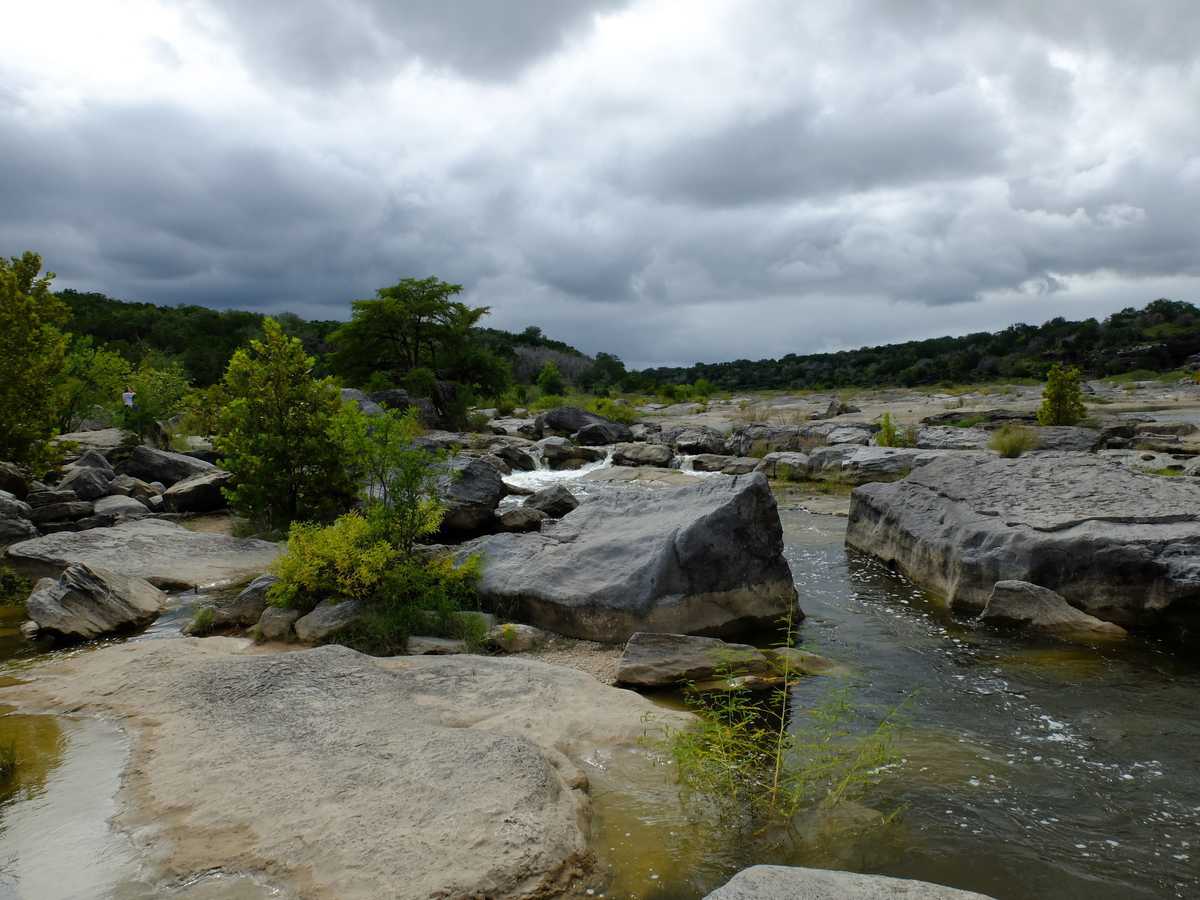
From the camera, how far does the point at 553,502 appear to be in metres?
17.4

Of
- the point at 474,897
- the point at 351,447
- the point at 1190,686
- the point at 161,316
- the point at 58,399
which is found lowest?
the point at 1190,686

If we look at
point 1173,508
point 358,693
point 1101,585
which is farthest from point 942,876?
point 1173,508

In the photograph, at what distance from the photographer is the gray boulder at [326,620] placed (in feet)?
29.2

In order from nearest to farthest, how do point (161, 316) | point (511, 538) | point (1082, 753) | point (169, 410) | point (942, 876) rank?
1. point (942, 876)
2. point (1082, 753)
3. point (511, 538)
4. point (169, 410)
5. point (161, 316)

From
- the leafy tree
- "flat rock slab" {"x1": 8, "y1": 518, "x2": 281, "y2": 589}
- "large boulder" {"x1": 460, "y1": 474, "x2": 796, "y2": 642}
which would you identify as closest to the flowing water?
"large boulder" {"x1": 460, "y1": 474, "x2": 796, "y2": 642}

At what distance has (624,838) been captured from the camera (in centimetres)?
506

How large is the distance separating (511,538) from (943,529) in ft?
21.9

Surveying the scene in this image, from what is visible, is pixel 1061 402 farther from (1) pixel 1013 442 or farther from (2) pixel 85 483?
(2) pixel 85 483

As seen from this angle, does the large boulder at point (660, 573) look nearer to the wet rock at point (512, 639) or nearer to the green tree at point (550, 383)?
the wet rock at point (512, 639)

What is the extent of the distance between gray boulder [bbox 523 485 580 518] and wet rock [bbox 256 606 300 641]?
8.20m

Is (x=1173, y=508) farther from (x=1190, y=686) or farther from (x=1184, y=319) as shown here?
(x=1184, y=319)

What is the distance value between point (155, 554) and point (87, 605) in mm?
3083

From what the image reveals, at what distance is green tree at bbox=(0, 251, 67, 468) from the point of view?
1678cm

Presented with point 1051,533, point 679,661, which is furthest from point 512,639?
point 1051,533
